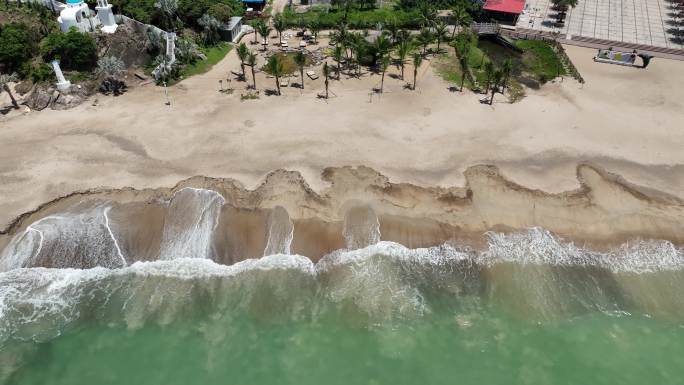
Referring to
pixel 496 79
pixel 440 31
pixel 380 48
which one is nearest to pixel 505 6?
pixel 440 31

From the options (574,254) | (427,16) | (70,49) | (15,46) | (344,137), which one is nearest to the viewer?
(574,254)

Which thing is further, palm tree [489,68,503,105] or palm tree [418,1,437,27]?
palm tree [418,1,437,27]

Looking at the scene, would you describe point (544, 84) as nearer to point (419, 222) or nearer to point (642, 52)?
point (642, 52)

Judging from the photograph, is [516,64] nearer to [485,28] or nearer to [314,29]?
[485,28]

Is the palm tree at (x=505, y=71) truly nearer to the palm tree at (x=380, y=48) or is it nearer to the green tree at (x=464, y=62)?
the green tree at (x=464, y=62)

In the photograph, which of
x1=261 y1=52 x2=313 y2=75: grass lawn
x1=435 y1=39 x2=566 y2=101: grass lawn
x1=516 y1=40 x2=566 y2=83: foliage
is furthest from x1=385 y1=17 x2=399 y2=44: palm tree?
x1=516 y1=40 x2=566 y2=83: foliage

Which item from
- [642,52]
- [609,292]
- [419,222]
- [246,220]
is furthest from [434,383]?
[642,52]

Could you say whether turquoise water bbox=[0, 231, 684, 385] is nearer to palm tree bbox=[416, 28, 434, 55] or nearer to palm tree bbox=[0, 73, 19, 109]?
palm tree bbox=[0, 73, 19, 109]
